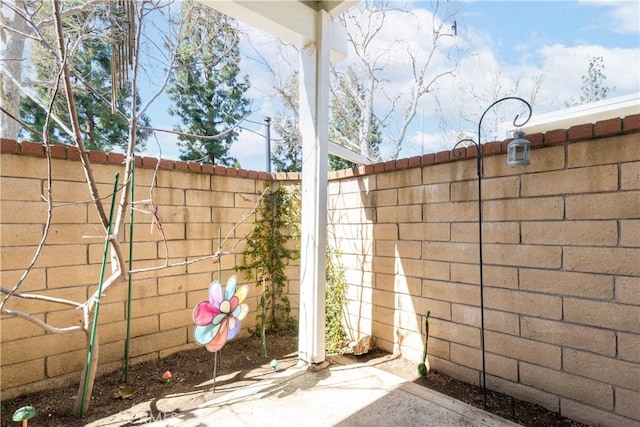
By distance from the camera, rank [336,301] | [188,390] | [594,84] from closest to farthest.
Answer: [188,390] < [336,301] < [594,84]

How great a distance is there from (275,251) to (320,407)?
2.06 meters

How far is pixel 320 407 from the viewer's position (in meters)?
2.49

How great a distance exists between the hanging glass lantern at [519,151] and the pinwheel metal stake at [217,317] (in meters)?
2.36

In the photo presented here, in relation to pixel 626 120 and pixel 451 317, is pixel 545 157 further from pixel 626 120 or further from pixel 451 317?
pixel 451 317

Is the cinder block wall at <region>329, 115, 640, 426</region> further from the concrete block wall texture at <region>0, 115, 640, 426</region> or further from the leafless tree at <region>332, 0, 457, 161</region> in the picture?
the leafless tree at <region>332, 0, 457, 161</region>

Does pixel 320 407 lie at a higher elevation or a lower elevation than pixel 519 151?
lower

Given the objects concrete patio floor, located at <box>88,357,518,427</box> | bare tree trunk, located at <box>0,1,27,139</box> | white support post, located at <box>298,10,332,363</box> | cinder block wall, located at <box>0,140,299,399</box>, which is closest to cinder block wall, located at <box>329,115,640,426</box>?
concrete patio floor, located at <box>88,357,518,427</box>

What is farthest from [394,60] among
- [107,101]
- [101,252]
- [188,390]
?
[188,390]

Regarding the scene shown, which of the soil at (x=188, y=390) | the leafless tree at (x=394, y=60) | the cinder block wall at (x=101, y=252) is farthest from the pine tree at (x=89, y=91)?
the leafless tree at (x=394, y=60)

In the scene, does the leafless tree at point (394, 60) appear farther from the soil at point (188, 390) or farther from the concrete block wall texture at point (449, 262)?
the soil at point (188, 390)

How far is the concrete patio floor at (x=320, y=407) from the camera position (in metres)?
2.29

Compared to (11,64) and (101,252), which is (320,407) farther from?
(11,64)

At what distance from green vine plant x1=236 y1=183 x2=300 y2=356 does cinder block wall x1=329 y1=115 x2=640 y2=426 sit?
1.16 m

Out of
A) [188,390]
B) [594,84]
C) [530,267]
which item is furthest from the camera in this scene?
[594,84]
